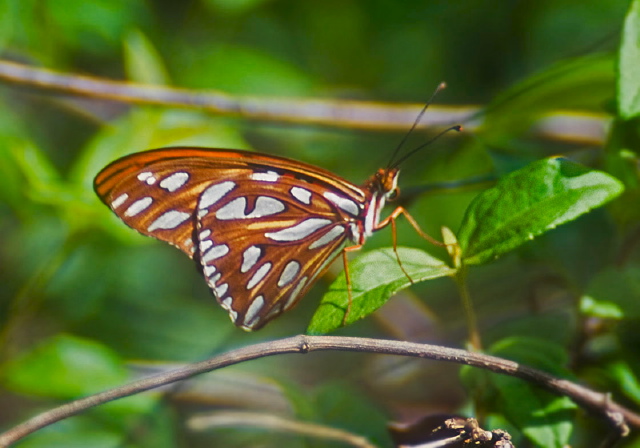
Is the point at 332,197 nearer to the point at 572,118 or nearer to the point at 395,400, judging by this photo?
the point at 395,400

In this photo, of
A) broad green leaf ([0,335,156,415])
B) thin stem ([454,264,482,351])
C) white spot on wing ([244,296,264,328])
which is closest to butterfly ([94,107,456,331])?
white spot on wing ([244,296,264,328])

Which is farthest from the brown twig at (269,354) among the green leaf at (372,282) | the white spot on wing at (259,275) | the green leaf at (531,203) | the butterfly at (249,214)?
the white spot on wing at (259,275)

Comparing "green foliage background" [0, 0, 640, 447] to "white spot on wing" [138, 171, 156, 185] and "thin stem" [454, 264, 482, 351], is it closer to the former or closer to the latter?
"thin stem" [454, 264, 482, 351]

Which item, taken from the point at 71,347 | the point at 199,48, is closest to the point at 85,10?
the point at 199,48

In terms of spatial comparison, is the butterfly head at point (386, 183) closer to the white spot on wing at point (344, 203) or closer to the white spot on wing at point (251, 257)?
the white spot on wing at point (344, 203)

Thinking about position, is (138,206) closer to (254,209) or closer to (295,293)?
(254,209)

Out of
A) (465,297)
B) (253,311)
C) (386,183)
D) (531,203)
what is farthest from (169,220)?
(531,203)
